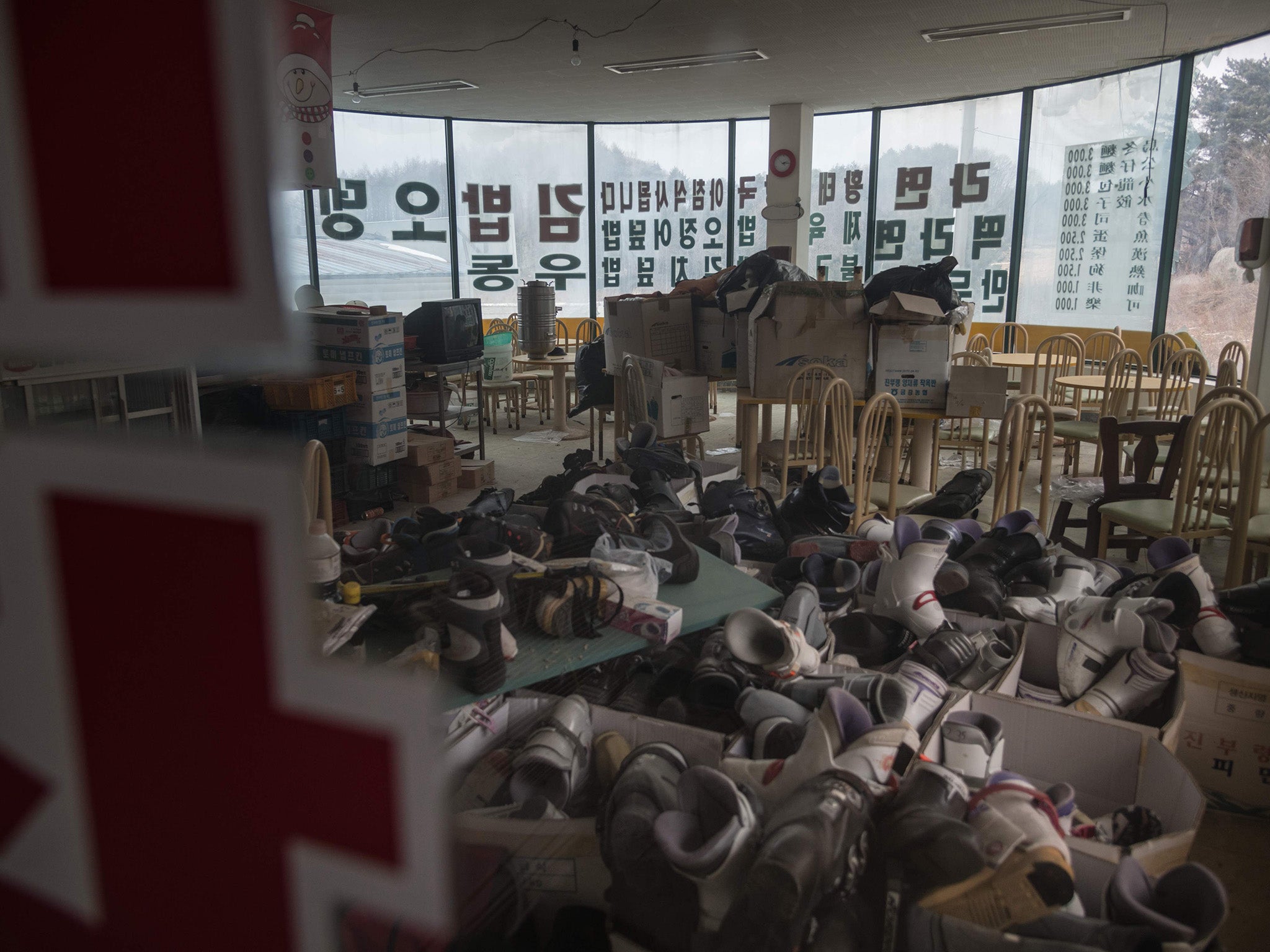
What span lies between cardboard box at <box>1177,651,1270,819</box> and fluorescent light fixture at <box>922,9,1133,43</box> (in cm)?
509

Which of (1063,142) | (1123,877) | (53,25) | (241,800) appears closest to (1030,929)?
(1123,877)

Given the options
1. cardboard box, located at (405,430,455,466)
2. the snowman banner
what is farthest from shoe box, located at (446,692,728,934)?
the snowman banner

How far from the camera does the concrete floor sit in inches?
49.9

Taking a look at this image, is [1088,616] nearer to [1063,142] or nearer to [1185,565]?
[1185,565]

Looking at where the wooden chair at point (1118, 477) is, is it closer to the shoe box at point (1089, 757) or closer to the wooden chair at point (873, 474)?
the wooden chair at point (873, 474)

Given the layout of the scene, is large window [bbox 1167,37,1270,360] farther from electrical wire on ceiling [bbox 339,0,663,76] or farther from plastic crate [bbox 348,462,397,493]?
plastic crate [bbox 348,462,397,493]

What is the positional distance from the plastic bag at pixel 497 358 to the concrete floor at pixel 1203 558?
0.47m

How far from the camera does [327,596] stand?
145 centimetres

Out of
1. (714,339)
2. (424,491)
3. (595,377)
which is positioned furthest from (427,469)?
(714,339)

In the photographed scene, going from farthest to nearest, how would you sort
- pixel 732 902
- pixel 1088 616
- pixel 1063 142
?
pixel 1063 142, pixel 1088 616, pixel 732 902

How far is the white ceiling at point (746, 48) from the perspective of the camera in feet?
17.2

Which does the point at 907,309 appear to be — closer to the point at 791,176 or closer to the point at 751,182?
the point at 791,176

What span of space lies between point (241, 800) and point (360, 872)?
75 millimetres

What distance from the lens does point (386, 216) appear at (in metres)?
8.95
